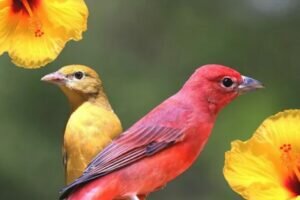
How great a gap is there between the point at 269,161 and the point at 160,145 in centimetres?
17

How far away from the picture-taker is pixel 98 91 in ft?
5.07

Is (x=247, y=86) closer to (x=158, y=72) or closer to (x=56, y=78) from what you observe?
(x=56, y=78)

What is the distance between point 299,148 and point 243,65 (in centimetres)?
394

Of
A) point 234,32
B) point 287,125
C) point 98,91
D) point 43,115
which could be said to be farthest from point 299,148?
point 234,32

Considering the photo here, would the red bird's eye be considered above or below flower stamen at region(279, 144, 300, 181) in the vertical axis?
above

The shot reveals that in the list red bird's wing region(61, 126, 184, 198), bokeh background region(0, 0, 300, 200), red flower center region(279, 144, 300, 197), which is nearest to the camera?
red bird's wing region(61, 126, 184, 198)

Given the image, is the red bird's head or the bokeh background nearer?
the red bird's head

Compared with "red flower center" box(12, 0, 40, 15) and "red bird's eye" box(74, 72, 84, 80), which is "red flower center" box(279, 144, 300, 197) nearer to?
"red bird's eye" box(74, 72, 84, 80)

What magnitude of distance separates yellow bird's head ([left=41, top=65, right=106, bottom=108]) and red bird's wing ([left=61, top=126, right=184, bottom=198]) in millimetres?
78

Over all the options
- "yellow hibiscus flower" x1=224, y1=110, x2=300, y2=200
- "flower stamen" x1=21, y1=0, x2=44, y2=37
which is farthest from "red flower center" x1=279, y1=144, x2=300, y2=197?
"flower stamen" x1=21, y1=0, x2=44, y2=37

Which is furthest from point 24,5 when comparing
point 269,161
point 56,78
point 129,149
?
point 269,161

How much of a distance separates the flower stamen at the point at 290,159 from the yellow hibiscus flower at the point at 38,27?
313 mm

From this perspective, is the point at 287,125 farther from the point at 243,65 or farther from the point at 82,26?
the point at 243,65

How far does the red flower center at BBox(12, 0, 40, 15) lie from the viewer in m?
1.58
